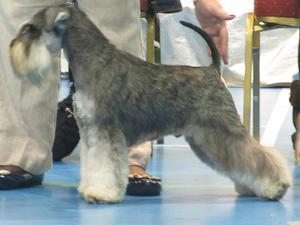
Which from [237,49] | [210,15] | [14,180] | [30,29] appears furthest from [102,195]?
[237,49]

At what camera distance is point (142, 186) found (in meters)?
2.31

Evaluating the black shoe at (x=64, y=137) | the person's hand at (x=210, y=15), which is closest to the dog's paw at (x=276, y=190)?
the black shoe at (x=64, y=137)

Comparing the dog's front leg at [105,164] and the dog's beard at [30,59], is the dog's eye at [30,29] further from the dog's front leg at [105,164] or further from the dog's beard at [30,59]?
the dog's front leg at [105,164]

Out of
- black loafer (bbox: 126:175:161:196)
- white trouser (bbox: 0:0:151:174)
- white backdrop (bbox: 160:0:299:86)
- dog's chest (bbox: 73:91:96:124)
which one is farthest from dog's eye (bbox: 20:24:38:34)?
white backdrop (bbox: 160:0:299:86)

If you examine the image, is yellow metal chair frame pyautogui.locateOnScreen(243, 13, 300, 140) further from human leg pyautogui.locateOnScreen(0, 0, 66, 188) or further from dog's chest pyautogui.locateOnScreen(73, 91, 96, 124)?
dog's chest pyautogui.locateOnScreen(73, 91, 96, 124)

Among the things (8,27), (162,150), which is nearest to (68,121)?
(162,150)

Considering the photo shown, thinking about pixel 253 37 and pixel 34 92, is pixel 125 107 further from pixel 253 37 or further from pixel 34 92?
pixel 253 37

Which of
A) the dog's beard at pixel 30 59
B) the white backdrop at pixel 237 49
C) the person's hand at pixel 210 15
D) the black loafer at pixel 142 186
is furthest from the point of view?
the white backdrop at pixel 237 49

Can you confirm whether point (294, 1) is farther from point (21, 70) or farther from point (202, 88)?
point (21, 70)

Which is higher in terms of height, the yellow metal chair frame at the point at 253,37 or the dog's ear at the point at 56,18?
the dog's ear at the point at 56,18

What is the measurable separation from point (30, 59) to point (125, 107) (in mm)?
301

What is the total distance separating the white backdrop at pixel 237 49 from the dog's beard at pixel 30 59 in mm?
4029

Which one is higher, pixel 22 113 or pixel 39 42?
pixel 39 42

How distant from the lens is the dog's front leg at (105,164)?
6.81ft
